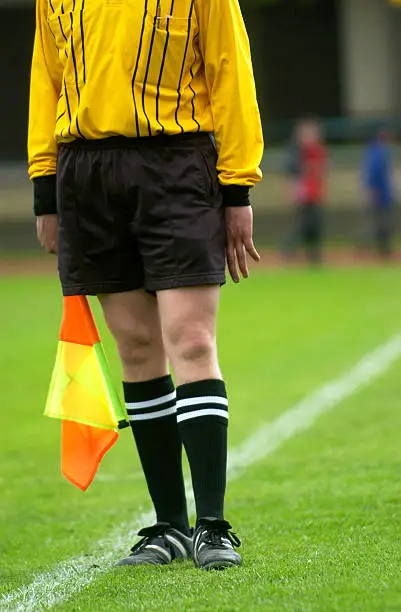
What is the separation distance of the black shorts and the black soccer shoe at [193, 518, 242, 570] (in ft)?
2.49

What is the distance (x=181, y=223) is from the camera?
4.38 meters

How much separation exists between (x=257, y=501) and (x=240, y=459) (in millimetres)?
1154

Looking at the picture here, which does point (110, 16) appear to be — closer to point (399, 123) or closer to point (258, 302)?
point (258, 302)

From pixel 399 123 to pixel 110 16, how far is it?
24403 mm

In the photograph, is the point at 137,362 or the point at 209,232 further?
the point at 137,362

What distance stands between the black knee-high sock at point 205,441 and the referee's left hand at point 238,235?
1.31 ft

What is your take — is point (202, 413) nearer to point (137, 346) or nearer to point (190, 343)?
point (190, 343)

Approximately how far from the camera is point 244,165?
445 centimetres

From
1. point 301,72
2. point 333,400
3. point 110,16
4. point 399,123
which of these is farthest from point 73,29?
point 301,72

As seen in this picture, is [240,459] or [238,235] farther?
[240,459]

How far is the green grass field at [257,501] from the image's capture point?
3.98 metres

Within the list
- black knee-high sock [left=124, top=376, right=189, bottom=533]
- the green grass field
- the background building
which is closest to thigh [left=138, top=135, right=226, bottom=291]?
black knee-high sock [left=124, top=376, right=189, bottom=533]

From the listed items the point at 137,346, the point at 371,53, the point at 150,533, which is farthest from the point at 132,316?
the point at 371,53

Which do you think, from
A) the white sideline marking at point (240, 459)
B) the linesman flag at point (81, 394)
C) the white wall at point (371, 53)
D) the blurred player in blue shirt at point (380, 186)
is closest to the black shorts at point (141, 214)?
the linesman flag at point (81, 394)
